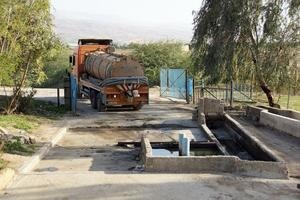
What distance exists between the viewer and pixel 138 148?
45.1 ft

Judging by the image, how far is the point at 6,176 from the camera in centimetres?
898

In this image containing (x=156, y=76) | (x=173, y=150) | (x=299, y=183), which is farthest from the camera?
(x=156, y=76)

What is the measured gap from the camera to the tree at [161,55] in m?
41.4

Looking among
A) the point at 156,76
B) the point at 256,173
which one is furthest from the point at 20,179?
the point at 156,76

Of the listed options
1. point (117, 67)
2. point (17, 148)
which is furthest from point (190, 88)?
point (17, 148)

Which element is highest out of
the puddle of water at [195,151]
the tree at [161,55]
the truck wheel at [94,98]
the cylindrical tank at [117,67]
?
the tree at [161,55]

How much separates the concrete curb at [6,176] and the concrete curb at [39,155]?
42 cm

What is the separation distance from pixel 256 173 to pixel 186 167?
53.4 inches

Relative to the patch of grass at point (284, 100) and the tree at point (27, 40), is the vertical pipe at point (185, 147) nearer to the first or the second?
the tree at point (27, 40)

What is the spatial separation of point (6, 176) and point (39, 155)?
2884mm

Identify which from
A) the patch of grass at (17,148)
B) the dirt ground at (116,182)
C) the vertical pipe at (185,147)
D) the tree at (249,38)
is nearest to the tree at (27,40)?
the patch of grass at (17,148)

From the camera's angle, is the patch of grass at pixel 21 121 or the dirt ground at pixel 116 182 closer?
the dirt ground at pixel 116 182

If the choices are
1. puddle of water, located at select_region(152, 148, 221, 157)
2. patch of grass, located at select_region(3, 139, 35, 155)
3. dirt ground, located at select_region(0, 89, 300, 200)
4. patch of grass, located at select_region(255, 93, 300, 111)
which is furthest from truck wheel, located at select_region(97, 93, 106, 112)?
patch of grass, located at select_region(255, 93, 300, 111)

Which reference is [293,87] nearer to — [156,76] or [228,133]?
[228,133]
